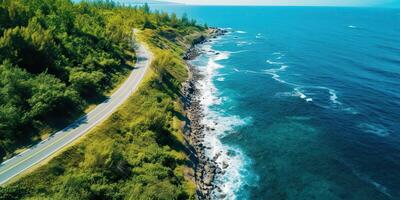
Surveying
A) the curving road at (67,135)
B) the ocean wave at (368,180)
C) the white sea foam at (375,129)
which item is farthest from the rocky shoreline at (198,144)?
the white sea foam at (375,129)

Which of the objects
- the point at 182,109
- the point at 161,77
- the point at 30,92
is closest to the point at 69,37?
the point at 161,77

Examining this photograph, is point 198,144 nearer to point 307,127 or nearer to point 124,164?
point 124,164

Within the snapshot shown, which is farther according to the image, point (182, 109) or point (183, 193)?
point (182, 109)

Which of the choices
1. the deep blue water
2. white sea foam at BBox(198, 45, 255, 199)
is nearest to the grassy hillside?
white sea foam at BBox(198, 45, 255, 199)

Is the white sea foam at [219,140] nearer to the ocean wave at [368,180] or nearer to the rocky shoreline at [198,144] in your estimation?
the rocky shoreline at [198,144]

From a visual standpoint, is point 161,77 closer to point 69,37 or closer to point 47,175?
point 69,37
